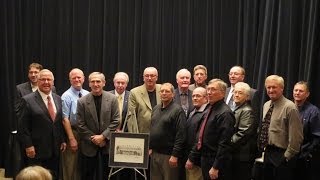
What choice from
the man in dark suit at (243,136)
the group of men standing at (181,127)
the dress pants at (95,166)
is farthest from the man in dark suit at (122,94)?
the man in dark suit at (243,136)

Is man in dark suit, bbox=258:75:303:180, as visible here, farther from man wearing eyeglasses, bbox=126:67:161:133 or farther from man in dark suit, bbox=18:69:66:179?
man in dark suit, bbox=18:69:66:179

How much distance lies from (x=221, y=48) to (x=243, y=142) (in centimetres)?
240

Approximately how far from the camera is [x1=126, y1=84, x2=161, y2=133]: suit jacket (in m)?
5.79

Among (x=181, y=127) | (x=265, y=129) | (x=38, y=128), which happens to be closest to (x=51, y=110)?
(x=38, y=128)

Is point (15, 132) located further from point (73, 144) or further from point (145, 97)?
point (145, 97)

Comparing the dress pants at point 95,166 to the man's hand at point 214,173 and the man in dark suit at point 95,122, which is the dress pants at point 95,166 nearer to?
the man in dark suit at point 95,122

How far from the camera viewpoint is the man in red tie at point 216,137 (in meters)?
4.73

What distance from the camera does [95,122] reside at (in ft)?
18.8

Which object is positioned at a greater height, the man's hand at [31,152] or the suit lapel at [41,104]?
the suit lapel at [41,104]

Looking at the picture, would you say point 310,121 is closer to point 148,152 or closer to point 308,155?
point 308,155

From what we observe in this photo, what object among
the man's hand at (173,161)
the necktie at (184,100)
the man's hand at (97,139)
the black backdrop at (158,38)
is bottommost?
the man's hand at (173,161)

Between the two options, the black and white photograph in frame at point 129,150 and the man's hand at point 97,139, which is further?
the man's hand at point 97,139

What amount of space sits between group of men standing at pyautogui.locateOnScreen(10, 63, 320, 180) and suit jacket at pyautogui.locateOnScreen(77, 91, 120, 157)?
0.01 meters

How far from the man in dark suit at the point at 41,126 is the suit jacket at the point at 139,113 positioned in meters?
0.83
